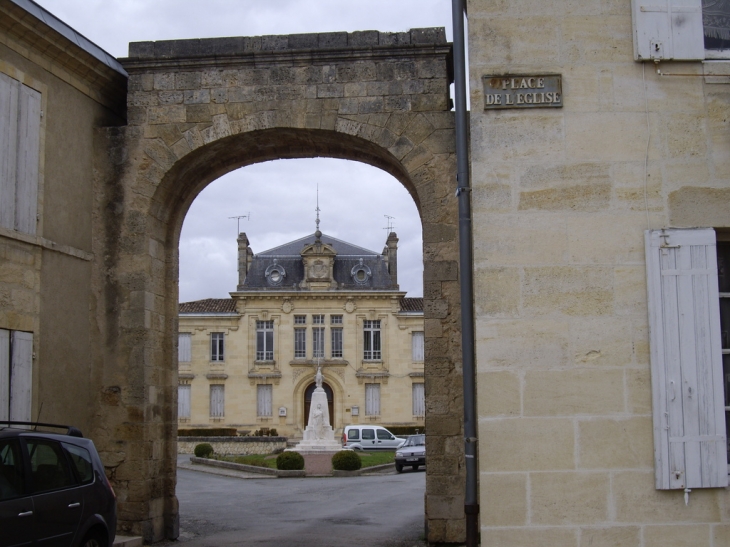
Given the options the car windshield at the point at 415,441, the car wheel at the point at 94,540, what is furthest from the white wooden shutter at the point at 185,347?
the car wheel at the point at 94,540

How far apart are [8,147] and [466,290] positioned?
4.45 metres

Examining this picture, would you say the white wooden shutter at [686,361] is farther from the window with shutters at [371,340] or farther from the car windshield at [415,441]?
the window with shutters at [371,340]

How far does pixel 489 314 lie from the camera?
6.02 meters

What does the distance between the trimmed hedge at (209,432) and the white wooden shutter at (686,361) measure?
33.2 m

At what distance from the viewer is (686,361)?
5848 mm

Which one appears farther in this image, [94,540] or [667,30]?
[94,540]

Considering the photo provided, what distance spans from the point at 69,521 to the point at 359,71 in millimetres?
5295

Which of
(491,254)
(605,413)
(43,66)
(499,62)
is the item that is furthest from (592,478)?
(43,66)

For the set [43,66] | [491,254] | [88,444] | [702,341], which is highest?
[43,66]

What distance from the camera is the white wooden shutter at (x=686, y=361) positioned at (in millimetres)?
5793

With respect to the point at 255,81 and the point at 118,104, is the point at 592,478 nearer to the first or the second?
the point at 255,81

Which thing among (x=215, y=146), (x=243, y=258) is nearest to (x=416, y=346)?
(x=243, y=258)

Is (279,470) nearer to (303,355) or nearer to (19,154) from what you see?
(19,154)

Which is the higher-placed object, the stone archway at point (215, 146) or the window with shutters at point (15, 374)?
the stone archway at point (215, 146)
